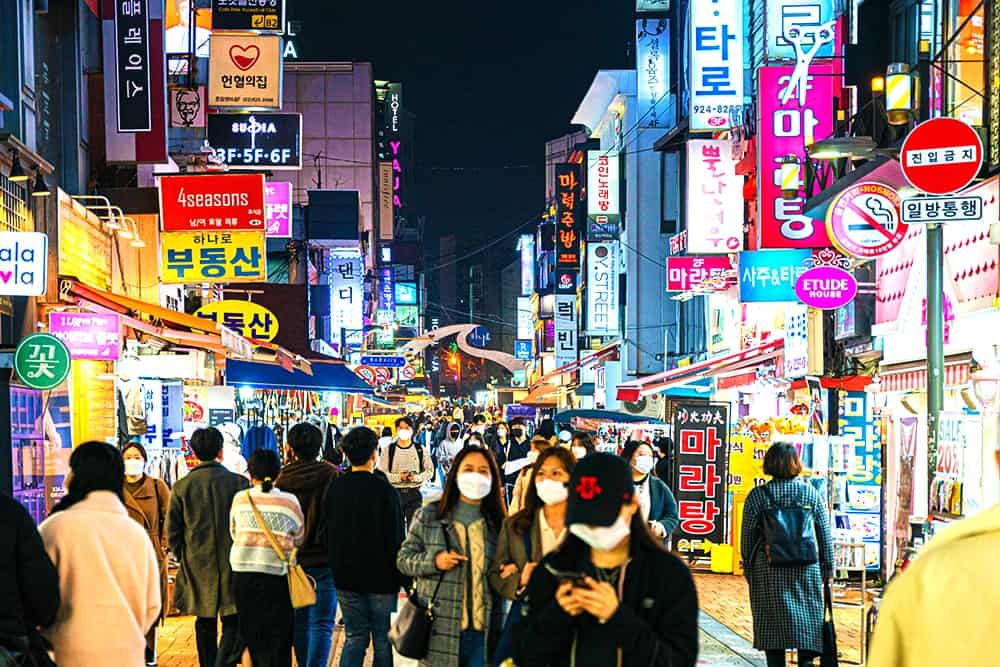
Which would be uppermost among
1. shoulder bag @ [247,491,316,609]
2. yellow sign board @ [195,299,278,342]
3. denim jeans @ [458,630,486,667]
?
yellow sign board @ [195,299,278,342]

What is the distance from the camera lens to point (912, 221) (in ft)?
33.8

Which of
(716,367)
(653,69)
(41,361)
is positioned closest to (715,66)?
(716,367)

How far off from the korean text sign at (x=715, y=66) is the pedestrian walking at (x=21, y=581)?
20291 millimetres

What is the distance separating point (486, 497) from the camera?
757 centimetres

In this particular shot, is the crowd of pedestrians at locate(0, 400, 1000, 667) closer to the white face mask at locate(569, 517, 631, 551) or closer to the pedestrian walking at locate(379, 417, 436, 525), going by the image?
the white face mask at locate(569, 517, 631, 551)

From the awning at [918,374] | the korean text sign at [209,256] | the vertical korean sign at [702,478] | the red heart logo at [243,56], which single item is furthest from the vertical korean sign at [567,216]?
the awning at [918,374]

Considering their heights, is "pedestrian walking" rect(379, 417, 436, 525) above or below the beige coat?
below

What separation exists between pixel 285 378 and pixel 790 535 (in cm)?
1644

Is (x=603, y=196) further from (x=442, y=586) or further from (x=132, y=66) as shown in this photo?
(x=442, y=586)

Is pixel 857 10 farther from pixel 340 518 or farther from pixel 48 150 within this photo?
pixel 340 518

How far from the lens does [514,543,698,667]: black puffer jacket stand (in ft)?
13.4

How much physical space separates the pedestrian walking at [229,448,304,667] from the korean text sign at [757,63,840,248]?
12562mm

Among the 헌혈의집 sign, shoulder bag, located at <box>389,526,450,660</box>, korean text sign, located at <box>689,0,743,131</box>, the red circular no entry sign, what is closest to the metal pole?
the red circular no entry sign

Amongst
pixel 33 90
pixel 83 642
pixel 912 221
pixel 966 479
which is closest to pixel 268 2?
pixel 33 90
